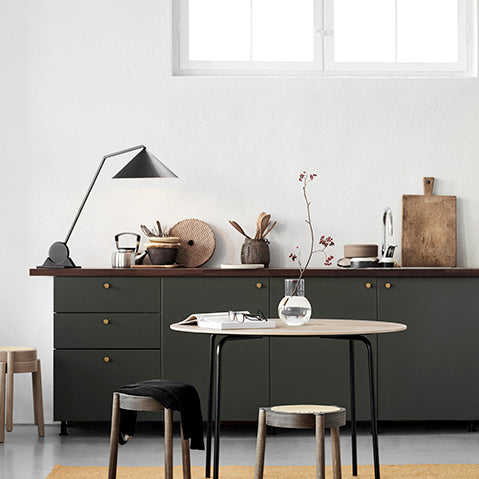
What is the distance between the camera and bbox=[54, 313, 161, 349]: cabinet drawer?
4.33 meters

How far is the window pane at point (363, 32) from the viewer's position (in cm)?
498

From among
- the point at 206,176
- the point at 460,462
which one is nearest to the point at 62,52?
the point at 206,176

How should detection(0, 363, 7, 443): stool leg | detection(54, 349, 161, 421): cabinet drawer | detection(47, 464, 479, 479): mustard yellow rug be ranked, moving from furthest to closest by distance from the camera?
detection(54, 349, 161, 421): cabinet drawer → detection(0, 363, 7, 443): stool leg → detection(47, 464, 479, 479): mustard yellow rug

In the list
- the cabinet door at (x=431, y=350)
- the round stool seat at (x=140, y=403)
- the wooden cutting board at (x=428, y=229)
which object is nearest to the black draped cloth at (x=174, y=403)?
the round stool seat at (x=140, y=403)

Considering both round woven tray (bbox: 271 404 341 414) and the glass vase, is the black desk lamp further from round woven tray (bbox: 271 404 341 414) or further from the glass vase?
round woven tray (bbox: 271 404 341 414)

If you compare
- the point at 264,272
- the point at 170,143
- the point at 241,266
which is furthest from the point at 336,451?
the point at 170,143

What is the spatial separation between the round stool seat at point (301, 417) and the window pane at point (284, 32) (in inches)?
109

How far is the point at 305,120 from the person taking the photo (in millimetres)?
4875

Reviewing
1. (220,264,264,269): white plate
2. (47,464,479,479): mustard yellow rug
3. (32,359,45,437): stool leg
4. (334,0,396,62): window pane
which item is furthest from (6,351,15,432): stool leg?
(334,0,396,62): window pane

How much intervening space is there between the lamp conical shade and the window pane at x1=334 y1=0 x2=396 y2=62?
138 centimetres

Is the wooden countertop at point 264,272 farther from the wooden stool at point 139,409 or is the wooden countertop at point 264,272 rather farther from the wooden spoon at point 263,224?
the wooden stool at point 139,409

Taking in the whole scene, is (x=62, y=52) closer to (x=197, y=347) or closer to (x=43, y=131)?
(x=43, y=131)

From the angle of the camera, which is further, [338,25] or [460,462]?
[338,25]

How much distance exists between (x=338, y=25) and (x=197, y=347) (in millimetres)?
2269
